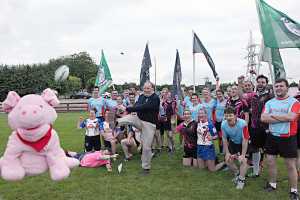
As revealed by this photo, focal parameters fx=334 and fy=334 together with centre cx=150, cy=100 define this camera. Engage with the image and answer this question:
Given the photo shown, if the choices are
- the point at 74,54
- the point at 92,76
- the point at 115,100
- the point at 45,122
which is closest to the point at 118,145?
the point at 115,100

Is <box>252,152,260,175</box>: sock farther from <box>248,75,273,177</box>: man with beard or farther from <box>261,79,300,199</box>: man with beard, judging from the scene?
<box>261,79,300,199</box>: man with beard

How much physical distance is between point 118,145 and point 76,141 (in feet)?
6.39

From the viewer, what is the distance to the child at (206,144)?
24.4 ft

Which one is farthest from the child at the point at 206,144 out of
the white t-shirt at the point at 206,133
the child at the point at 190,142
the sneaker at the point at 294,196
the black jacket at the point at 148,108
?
the sneaker at the point at 294,196

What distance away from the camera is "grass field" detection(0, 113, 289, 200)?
5637mm

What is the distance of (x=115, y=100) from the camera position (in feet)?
32.5

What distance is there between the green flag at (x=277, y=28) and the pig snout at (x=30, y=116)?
14.9 ft

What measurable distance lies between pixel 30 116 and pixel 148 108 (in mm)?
3940

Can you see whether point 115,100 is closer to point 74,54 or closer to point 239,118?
point 239,118

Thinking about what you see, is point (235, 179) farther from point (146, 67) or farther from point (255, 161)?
point (146, 67)

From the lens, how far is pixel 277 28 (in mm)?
6293

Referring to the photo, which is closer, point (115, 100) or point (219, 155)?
point (219, 155)

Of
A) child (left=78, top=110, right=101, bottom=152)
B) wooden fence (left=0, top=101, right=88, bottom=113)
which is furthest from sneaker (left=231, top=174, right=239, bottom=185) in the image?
wooden fence (left=0, top=101, right=88, bottom=113)

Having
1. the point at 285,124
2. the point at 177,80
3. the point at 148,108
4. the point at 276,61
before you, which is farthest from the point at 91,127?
the point at 285,124
